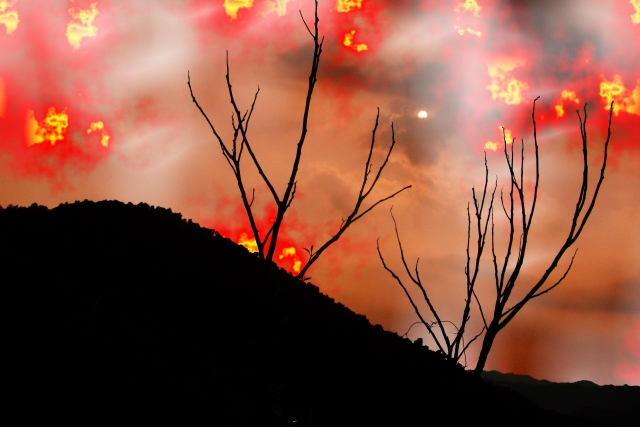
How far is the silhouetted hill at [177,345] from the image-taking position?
10.6m

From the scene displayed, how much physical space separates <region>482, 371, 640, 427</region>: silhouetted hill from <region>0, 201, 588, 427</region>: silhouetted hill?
75910 mm

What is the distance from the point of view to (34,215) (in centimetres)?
2517

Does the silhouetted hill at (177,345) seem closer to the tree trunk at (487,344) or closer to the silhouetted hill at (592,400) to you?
the tree trunk at (487,344)

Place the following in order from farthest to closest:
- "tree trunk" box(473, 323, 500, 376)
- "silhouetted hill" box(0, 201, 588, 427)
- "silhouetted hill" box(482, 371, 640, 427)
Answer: "silhouetted hill" box(482, 371, 640, 427), "silhouetted hill" box(0, 201, 588, 427), "tree trunk" box(473, 323, 500, 376)

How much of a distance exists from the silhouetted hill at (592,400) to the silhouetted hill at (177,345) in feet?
249

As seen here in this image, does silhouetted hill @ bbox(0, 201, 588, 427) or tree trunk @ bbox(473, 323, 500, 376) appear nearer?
tree trunk @ bbox(473, 323, 500, 376)

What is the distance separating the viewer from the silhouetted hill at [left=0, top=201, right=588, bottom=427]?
34.9 feet

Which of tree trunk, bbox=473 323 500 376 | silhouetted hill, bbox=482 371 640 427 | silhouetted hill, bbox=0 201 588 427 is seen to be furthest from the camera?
silhouetted hill, bbox=482 371 640 427

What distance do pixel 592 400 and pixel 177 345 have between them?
4997 inches

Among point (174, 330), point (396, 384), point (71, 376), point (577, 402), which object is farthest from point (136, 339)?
point (577, 402)

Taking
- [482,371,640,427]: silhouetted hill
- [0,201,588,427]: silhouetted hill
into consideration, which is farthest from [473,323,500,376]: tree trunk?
[482,371,640,427]: silhouetted hill

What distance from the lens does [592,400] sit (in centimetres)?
11606

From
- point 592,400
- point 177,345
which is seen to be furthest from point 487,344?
point 592,400

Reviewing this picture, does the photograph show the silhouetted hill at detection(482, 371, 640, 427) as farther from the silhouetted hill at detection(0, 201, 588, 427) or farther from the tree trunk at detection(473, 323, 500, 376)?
the tree trunk at detection(473, 323, 500, 376)
